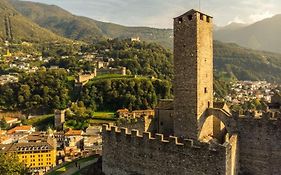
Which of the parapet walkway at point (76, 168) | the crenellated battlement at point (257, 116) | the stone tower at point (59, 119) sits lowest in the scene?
the stone tower at point (59, 119)

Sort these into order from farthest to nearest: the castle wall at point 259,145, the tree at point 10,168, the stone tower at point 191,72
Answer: the tree at point 10,168, the stone tower at point 191,72, the castle wall at point 259,145

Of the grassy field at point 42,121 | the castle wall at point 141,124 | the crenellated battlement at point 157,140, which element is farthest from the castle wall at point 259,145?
the grassy field at point 42,121

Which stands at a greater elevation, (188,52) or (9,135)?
(188,52)

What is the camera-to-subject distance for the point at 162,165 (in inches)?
851

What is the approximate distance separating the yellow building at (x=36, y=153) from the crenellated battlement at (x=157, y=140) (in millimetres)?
62008

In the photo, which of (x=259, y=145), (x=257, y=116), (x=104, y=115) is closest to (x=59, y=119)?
(x=104, y=115)

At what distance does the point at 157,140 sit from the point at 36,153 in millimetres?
71176

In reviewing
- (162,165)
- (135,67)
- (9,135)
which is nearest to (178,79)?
(162,165)

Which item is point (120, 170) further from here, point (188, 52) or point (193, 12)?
point (193, 12)

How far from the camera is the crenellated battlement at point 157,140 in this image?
65.1 feet

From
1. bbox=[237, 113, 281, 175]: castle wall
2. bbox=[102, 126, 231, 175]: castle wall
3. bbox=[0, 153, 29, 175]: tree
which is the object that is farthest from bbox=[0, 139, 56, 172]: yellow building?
bbox=[237, 113, 281, 175]: castle wall

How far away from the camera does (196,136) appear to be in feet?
80.8

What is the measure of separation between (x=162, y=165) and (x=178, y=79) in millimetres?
6464

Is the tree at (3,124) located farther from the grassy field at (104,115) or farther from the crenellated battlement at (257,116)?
the crenellated battlement at (257,116)
